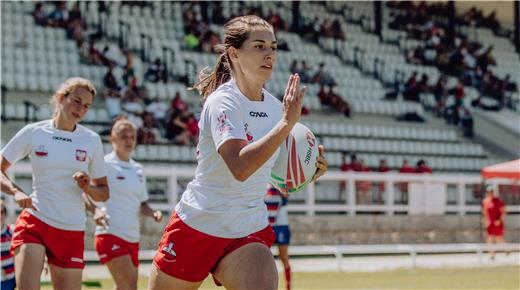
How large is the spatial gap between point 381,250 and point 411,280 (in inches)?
212

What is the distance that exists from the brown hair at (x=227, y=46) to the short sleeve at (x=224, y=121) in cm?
37

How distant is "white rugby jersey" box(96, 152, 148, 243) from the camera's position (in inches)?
406

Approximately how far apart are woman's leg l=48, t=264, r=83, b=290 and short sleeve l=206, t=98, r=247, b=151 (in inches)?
115

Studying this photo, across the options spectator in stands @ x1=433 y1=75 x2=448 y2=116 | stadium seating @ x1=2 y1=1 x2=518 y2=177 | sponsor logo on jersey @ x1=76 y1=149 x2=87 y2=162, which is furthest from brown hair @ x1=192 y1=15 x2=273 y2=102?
spectator in stands @ x1=433 y1=75 x2=448 y2=116

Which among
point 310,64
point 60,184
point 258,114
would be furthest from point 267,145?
point 310,64

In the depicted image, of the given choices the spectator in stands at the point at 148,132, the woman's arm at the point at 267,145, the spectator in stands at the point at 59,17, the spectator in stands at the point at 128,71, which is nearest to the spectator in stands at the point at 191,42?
the spectator in stands at the point at 59,17

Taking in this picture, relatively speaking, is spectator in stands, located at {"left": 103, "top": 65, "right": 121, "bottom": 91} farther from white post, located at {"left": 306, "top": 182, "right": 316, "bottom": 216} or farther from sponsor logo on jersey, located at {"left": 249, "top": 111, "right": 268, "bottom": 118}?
sponsor logo on jersey, located at {"left": 249, "top": 111, "right": 268, "bottom": 118}

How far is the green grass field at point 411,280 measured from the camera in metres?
15.2

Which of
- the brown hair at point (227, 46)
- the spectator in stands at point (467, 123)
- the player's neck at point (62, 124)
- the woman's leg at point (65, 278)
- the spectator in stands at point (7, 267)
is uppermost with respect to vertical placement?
the brown hair at point (227, 46)

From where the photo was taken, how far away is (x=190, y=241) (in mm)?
5770

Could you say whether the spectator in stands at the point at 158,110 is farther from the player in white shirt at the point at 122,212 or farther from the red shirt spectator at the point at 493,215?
the player in white shirt at the point at 122,212

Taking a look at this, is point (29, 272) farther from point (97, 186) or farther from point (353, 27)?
A: point (353, 27)

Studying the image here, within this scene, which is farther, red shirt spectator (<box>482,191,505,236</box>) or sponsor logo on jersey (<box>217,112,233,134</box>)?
red shirt spectator (<box>482,191,505,236</box>)

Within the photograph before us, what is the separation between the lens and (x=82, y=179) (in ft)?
26.9
